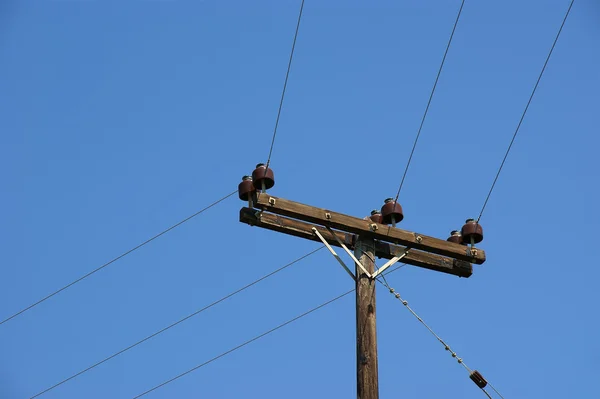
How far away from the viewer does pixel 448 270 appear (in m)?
11.2

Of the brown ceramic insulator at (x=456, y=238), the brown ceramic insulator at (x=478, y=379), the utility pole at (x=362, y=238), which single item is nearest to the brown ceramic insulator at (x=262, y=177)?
the utility pole at (x=362, y=238)

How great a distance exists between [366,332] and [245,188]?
2019mm

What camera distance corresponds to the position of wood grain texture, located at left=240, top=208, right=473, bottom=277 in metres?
10.4

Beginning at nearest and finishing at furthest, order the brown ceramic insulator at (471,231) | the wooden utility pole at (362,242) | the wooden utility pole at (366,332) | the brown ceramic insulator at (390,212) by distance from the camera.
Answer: the wooden utility pole at (366,332) < the wooden utility pole at (362,242) < the brown ceramic insulator at (390,212) < the brown ceramic insulator at (471,231)

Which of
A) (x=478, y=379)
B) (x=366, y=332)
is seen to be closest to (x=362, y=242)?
(x=366, y=332)

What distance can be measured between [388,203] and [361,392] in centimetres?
235

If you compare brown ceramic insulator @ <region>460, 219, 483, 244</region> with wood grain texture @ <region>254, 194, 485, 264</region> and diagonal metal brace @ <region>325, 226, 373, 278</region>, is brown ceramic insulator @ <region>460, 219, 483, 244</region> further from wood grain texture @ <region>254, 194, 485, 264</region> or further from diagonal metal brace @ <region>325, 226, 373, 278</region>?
diagonal metal brace @ <region>325, 226, 373, 278</region>

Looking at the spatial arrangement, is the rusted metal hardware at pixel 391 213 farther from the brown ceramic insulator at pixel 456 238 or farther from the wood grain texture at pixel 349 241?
the brown ceramic insulator at pixel 456 238

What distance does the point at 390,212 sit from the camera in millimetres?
10781

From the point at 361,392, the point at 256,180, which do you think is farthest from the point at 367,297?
the point at 256,180

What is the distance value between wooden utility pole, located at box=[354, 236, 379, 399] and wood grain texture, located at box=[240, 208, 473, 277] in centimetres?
26

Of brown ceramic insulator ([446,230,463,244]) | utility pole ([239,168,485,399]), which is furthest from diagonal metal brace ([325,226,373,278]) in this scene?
brown ceramic insulator ([446,230,463,244])

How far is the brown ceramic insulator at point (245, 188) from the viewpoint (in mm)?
10508

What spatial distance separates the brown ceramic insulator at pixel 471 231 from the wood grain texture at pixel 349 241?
0.27 m
